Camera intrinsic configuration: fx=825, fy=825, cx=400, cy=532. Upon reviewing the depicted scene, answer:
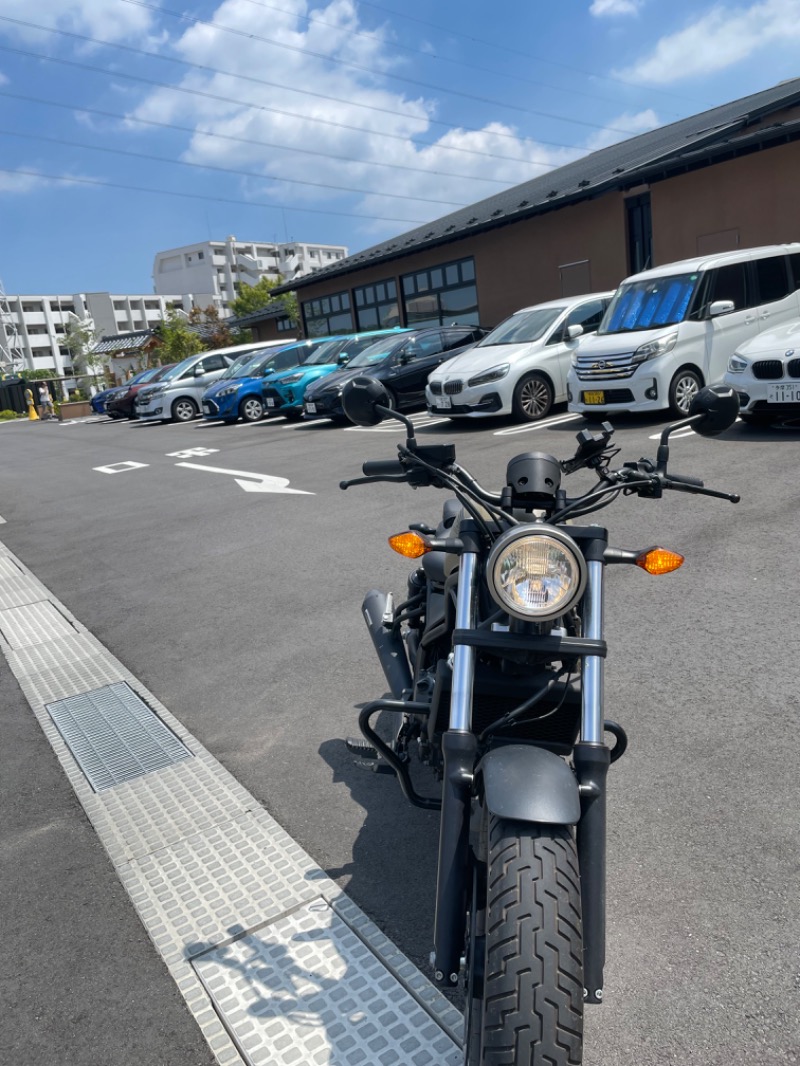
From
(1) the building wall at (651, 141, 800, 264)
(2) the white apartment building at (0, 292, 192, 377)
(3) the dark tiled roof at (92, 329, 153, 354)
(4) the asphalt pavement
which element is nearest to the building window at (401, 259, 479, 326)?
(1) the building wall at (651, 141, 800, 264)

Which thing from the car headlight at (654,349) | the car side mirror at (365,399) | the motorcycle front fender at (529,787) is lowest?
the motorcycle front fender at (529,787)

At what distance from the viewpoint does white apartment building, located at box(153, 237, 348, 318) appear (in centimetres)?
10750

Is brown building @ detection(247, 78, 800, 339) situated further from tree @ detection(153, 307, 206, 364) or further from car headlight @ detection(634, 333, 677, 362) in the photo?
tree @ detection(153, 307, 206, 364)

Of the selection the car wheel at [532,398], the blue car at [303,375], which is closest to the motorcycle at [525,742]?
the car wheel at [532,398]

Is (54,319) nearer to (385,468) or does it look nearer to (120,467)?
(120,467)

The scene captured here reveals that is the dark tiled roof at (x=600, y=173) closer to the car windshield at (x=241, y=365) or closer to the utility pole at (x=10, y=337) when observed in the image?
the car windshield at (x=241, y=365)

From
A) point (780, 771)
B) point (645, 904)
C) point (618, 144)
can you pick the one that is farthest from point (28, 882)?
point (618, 144)

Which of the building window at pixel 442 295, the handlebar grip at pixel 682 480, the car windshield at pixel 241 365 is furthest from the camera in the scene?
the building window at pixel 442 295

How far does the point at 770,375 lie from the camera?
863cm

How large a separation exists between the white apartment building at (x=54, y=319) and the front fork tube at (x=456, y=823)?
94.6 metres

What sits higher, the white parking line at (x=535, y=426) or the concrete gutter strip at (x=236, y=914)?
Result: the white parking line at (x=535, y=426)

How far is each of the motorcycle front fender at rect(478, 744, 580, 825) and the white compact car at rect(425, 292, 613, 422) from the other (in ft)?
35.2

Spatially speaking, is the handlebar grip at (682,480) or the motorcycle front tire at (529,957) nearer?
the motorcycle front tire at (529,957)

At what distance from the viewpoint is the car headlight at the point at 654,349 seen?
10.3 metres
